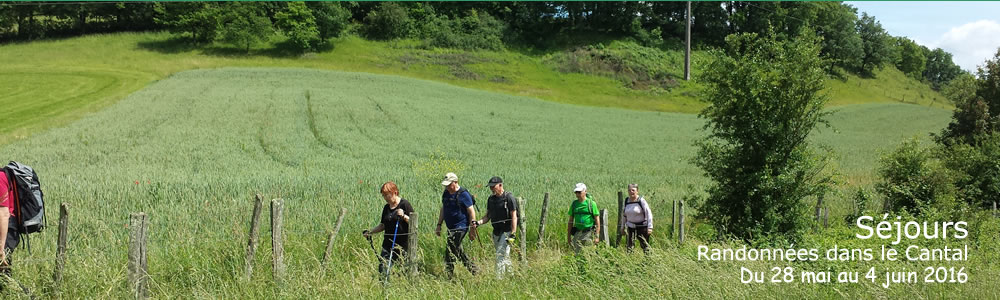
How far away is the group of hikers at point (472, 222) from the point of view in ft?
24.6

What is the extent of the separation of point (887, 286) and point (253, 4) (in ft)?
251

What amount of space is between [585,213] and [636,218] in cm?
102

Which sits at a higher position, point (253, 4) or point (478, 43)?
point (253, 4)

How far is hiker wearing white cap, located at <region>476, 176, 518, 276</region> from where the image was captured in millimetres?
8228

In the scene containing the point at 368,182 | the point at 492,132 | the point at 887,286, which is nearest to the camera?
the point at 887,286

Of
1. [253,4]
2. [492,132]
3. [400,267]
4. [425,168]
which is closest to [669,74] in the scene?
[492,132]

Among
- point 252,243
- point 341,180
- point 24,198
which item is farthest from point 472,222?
point 341,180

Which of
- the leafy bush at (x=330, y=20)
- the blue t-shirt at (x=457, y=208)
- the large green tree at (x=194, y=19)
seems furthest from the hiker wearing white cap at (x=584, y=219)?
the large green tree at (x=194, y=19)

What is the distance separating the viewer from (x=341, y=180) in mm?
13367

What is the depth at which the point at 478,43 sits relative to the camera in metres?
73.5

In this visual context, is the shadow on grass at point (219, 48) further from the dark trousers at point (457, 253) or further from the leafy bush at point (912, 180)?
the dark trousers at point (457, 253)

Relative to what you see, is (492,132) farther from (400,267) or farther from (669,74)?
(669,74)

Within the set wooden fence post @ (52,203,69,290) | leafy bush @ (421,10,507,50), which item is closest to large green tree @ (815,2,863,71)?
leafy bush @ (421,10,507,50)

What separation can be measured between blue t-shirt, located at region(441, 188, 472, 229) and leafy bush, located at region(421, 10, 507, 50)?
213 ft
